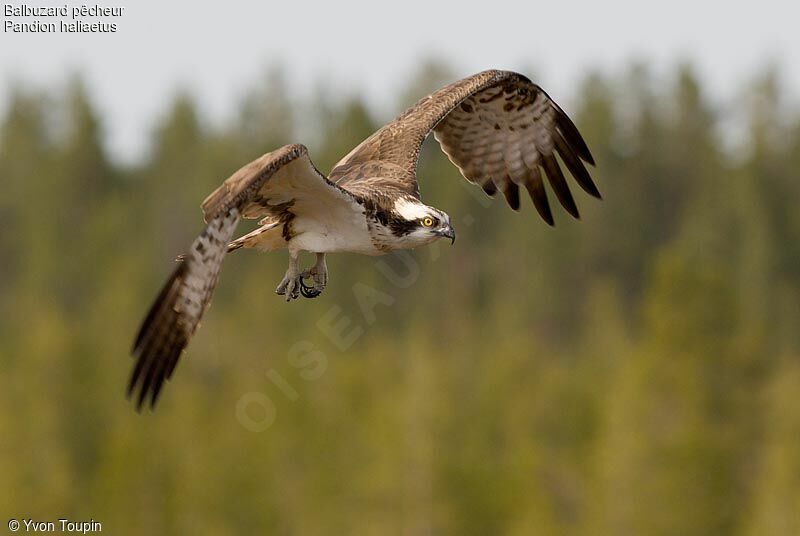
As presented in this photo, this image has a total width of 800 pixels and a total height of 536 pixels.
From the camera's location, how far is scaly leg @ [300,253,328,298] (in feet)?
36.9

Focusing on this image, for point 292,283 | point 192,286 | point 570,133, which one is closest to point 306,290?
point 292,283

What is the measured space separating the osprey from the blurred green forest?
13374 mm

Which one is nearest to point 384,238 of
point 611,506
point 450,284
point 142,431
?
point 611,506

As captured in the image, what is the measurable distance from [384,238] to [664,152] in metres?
66.9

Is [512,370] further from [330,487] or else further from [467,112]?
[467,112]

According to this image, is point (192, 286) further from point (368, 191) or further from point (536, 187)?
point (536, 187)

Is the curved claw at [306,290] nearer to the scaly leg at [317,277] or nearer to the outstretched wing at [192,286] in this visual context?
the scaly leg at [317,277]

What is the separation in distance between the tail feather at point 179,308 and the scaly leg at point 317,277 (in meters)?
1.37

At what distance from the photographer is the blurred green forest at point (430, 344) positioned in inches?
1154

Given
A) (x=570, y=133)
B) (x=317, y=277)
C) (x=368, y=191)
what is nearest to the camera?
(x=317, y=277)

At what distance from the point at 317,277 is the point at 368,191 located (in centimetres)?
73

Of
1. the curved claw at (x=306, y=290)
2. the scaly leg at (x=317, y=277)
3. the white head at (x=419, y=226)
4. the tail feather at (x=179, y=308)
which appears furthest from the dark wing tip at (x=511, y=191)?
the tail feather at (x=179, y=308)

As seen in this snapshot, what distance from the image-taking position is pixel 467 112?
14211mm

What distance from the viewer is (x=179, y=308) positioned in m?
9.80
